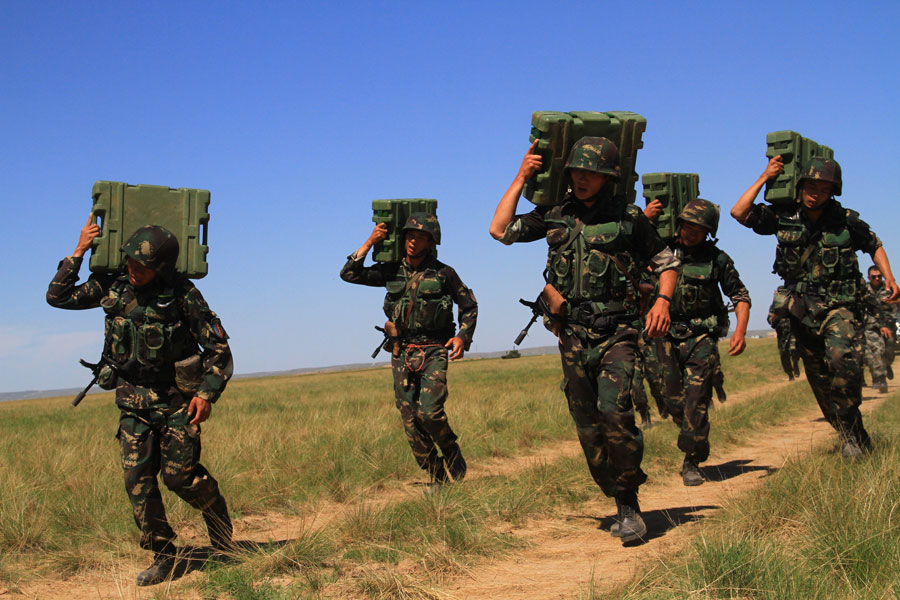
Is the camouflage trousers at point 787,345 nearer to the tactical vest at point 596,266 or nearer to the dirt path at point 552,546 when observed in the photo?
the dirt path at point 552,546

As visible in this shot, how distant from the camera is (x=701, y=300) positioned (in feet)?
28.5

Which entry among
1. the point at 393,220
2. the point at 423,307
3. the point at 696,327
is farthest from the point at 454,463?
the point at 696,327

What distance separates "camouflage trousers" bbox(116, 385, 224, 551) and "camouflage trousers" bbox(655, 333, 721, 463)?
4663 mm

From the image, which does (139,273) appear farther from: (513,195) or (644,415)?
(644,415)

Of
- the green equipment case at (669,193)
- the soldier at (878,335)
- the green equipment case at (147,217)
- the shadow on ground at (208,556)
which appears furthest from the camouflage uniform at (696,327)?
the soldier at (878,335)

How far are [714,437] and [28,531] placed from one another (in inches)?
303

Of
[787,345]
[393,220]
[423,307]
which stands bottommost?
[787,345]

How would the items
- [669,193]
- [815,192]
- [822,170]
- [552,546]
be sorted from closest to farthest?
[552,546] < [822,170] < [815,192] < [669,193]

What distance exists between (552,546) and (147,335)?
3.00 m

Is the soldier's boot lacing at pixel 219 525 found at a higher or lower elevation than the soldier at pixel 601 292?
lower

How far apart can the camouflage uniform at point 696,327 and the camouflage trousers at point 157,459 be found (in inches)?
187

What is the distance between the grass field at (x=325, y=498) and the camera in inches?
204

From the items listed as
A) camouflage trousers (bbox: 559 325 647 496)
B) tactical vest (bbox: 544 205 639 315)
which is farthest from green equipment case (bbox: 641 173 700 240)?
camouflage trousers (bbox: 559 325 647 496)

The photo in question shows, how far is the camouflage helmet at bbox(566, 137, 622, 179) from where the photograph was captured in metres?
5.82
